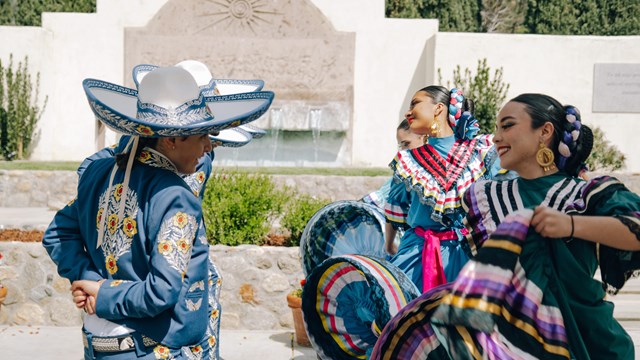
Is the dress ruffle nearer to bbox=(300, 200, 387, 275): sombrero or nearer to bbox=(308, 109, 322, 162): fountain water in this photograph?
bbox=(300, 200, 387, 275): sombrero

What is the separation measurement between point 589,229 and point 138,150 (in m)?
1.47

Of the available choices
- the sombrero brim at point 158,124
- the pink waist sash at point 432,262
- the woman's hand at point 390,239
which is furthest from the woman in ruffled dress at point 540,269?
the woman's hand at point 390,239

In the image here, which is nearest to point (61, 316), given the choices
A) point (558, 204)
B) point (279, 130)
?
point (558, 204)

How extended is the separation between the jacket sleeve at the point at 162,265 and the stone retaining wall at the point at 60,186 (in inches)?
419

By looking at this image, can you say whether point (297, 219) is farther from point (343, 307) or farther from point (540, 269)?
point (540, 269)

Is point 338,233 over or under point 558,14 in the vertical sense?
under

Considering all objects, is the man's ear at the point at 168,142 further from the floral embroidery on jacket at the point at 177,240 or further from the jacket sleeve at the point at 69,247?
the jacket sleeve at the point at 69,247

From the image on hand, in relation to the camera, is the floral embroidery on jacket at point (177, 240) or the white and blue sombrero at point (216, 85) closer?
the floral embroidery on jacket at point (177, 240)

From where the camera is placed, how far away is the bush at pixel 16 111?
18781mm

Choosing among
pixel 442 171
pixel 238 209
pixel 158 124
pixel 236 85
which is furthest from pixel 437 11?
pixel 158 124

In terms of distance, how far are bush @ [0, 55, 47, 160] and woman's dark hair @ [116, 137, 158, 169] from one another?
17.4 m

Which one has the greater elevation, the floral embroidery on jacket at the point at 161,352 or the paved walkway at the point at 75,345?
the floral embroidery on jacket at the point at 161,352

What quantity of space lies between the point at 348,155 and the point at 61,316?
558 inches

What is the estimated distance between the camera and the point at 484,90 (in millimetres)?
18500
